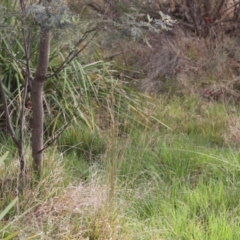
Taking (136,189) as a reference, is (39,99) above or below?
above

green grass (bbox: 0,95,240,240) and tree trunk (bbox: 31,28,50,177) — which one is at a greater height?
Result: tree trunk (bbox: 31,28,50,177)

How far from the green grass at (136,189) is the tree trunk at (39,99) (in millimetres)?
132

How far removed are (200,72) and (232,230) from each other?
3817mm

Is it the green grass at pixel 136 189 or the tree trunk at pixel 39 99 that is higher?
the tree trunk at pixel 39 99

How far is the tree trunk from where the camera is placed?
3.31 m

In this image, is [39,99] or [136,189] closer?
[39,99]

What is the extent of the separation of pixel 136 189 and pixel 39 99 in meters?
0.87

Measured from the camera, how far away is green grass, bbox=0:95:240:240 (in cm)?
311

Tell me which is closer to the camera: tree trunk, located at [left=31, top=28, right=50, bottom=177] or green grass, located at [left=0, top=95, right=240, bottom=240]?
green grass, located at [left=0, top=95, right=240, bottom=240]

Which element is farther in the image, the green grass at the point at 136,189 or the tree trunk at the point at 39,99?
the tree trunk at the point at 39,99

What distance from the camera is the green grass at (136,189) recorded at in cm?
311

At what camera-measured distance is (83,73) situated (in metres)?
5.42

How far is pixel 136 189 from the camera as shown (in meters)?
3.72

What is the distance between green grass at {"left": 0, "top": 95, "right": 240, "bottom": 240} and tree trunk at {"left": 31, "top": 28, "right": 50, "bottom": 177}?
132 millimetres
